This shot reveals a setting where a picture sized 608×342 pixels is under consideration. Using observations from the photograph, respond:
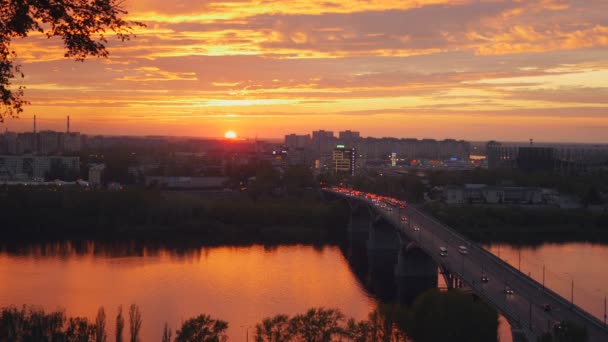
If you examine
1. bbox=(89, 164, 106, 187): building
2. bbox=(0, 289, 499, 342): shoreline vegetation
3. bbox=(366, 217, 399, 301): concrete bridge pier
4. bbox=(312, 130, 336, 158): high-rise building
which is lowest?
bbox=(366, 217, 399, 301): concrete bridge pier

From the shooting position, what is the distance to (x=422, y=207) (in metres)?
17.3

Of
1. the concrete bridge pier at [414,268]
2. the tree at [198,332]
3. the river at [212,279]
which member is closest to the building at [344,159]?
the river at [212,279]

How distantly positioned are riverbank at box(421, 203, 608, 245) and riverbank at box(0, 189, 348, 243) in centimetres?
263

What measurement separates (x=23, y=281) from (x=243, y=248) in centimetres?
449

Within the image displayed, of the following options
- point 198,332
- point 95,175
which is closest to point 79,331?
point 198,332

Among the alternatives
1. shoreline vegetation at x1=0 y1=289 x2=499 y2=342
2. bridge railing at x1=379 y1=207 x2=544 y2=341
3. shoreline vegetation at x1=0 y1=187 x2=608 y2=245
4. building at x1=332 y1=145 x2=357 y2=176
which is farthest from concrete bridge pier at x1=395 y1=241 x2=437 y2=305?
building at x1=332 y1=145 x2=357 y2=176

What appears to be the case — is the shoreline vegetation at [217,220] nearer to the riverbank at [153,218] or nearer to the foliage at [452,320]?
the riverbank at [153,218]

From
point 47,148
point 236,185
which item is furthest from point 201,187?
point 47,148

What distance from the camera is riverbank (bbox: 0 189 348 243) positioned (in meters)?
14.0

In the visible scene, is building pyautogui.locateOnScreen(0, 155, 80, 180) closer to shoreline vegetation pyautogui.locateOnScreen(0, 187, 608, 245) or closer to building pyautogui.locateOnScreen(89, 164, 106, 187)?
building pyautogui.locateOnScreen(89, 164, 106, 187)

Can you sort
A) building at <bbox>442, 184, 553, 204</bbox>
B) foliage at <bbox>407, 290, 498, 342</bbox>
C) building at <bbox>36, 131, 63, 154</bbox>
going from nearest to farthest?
foliage at <bbox>407, 290, 498, 342</bbox> → building at <bbox>442, 184, 553, 204</bbox> → building at <bbox>36, 131, 63, 154</bbox>

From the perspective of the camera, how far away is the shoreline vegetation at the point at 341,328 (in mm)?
4832

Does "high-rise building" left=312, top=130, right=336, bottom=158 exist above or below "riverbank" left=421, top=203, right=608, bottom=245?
above

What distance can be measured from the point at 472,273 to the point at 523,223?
8.64 meters
